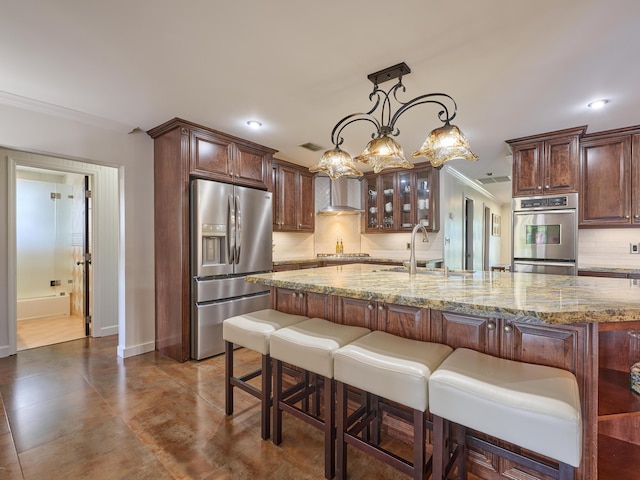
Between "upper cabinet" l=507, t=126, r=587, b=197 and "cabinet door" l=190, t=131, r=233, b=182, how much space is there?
326 centimetres

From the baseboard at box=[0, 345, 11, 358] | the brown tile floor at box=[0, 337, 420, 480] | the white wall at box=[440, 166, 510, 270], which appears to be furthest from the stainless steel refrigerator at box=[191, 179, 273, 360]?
the white wall at box=[440, 166, 510, 270]

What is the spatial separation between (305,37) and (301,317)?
5.76 feet

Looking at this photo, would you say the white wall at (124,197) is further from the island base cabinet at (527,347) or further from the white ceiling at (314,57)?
the island base cabinet at (527,347)

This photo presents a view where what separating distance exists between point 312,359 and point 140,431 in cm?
130

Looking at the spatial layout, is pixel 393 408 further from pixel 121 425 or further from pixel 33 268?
pixel 33 268

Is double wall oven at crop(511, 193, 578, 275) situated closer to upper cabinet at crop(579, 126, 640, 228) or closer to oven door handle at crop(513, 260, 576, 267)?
oven door handle at crop(513, 260, 576, 267)

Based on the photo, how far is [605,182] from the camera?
335cm

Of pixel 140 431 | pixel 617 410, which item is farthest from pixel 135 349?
pixel 617 410

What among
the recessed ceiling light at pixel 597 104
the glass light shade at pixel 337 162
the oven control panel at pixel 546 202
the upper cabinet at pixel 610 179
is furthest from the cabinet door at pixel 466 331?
the upper cabinet at pixel 610 179

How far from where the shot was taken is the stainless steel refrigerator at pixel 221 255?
3.10 metres

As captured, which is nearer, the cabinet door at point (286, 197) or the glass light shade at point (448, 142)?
the glass light shade at point (448, 142)

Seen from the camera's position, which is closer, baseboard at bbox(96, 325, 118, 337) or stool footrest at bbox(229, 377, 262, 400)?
stool footrest at bbox(229, 377, 262, 400)

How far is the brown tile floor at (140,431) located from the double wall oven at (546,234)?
2.91 meters

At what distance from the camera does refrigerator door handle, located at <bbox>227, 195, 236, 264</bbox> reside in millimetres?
3326
